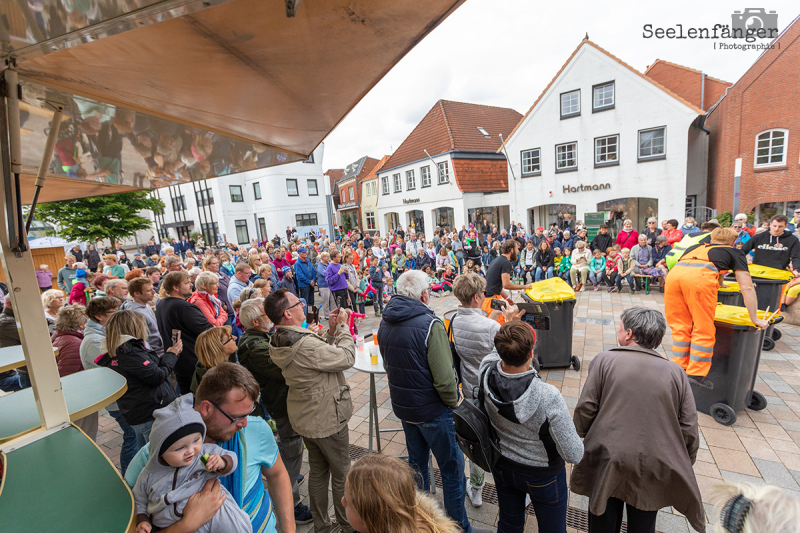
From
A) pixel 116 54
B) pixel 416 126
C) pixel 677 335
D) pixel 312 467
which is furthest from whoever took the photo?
pixel 416 126

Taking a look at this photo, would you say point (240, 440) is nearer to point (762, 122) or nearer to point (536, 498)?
point (536, 498)

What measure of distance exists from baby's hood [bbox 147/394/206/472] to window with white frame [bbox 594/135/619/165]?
19596 mm

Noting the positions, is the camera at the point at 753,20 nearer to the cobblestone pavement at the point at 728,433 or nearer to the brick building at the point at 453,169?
the brick building at the point at 453,169

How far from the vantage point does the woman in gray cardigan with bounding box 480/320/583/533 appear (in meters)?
1.85

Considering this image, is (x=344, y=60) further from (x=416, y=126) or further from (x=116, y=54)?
(x=416, y=126)

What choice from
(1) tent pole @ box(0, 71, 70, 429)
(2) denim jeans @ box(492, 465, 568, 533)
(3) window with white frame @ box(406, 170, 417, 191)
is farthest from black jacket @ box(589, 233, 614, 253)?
(3) window with white frame @ box(406, 170, 417, 191)

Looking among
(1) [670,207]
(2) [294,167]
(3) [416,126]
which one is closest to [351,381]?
(1) [670,207]

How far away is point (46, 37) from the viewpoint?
0.93 m

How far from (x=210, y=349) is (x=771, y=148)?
2164 centimetres

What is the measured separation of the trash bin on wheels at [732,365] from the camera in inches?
137

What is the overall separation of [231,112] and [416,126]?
80.2 feet

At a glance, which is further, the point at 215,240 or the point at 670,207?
the point at 215,240

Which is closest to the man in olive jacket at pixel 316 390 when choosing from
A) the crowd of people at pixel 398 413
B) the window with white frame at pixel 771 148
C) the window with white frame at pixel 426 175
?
the crowd of people at pixel 398 413

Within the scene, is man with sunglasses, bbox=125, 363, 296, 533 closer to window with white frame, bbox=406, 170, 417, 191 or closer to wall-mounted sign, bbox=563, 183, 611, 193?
wall-mounted sign, bbox=563, 183, 611, 193
